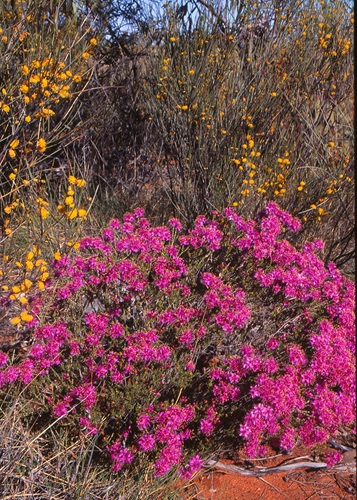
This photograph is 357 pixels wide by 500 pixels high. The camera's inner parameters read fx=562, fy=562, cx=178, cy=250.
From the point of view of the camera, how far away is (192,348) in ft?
9.48

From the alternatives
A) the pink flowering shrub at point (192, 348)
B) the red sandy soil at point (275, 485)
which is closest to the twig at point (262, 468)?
the red sandy soil at point (275, 485)

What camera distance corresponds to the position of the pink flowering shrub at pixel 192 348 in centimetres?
271

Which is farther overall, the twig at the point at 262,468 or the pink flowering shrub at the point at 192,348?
the twig at the point at 262,468

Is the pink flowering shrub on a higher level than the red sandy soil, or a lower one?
higher

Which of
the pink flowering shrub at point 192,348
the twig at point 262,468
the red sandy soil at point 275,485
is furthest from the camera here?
the twig at point 262,468

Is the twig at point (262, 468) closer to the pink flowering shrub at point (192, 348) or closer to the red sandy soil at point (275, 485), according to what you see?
the red sandy soil at point (275, 485)

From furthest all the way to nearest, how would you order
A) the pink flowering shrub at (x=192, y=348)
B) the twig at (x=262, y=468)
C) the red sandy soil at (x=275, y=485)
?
1. the twig at (x=262, y=468)
2. the red sandy soil at (x=275, y=485)
3. the pink flowering shrub at (x=192, y=348)

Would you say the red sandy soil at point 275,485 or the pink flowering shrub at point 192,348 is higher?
the pink flowering shrub at point 192,348

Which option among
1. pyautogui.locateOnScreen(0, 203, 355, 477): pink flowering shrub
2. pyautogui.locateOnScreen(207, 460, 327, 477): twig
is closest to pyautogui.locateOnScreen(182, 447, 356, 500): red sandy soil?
pyautogui.locateOnScreen(207, 460, 327, 477): twig

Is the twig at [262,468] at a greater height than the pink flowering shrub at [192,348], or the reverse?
the pink flowering shrub at [192,348]

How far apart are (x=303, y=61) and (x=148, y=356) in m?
3.71

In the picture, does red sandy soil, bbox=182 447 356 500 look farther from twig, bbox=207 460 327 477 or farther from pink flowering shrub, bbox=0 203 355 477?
pink flowering shrub, bbox=0 203 355 477

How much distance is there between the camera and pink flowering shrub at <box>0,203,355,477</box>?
2.71 metres

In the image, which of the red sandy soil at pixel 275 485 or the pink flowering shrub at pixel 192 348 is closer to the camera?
the pink flowering shrub at pixel 192 348
